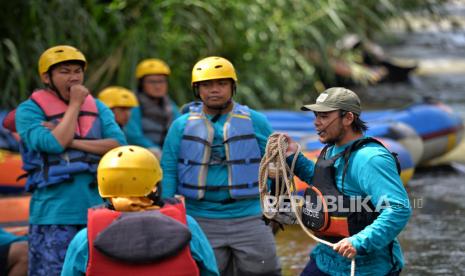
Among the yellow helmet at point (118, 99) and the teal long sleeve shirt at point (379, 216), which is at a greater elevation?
the yellow helmet at point (118, 99)

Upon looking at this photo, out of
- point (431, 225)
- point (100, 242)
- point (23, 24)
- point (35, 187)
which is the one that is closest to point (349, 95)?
point (100, 242)

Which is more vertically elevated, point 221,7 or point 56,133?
point 221,7

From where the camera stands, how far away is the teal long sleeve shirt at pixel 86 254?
3.59 meters

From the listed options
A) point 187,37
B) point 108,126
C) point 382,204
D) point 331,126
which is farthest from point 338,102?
point 187,37

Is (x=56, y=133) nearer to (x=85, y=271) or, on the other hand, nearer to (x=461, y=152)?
(x=85, y=271)

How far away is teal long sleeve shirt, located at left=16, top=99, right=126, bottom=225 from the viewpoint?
193 inches

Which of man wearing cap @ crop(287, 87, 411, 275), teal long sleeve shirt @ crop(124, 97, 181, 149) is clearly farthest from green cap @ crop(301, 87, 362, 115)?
teal long sleeve shirt @ crop(124, 97, 181, 149)

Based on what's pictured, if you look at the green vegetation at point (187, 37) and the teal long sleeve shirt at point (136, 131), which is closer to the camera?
the teal long sleeve shirt at point (136, 131)

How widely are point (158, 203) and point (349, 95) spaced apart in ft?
3.41

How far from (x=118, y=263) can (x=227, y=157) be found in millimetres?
1640

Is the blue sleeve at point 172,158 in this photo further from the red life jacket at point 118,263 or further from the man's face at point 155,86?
the man's face at point 155,86

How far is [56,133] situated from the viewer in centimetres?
488

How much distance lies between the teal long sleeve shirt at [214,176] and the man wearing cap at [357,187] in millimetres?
844

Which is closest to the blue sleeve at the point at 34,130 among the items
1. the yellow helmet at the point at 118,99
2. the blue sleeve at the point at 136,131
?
the yellow helmet at the point at 118,99
